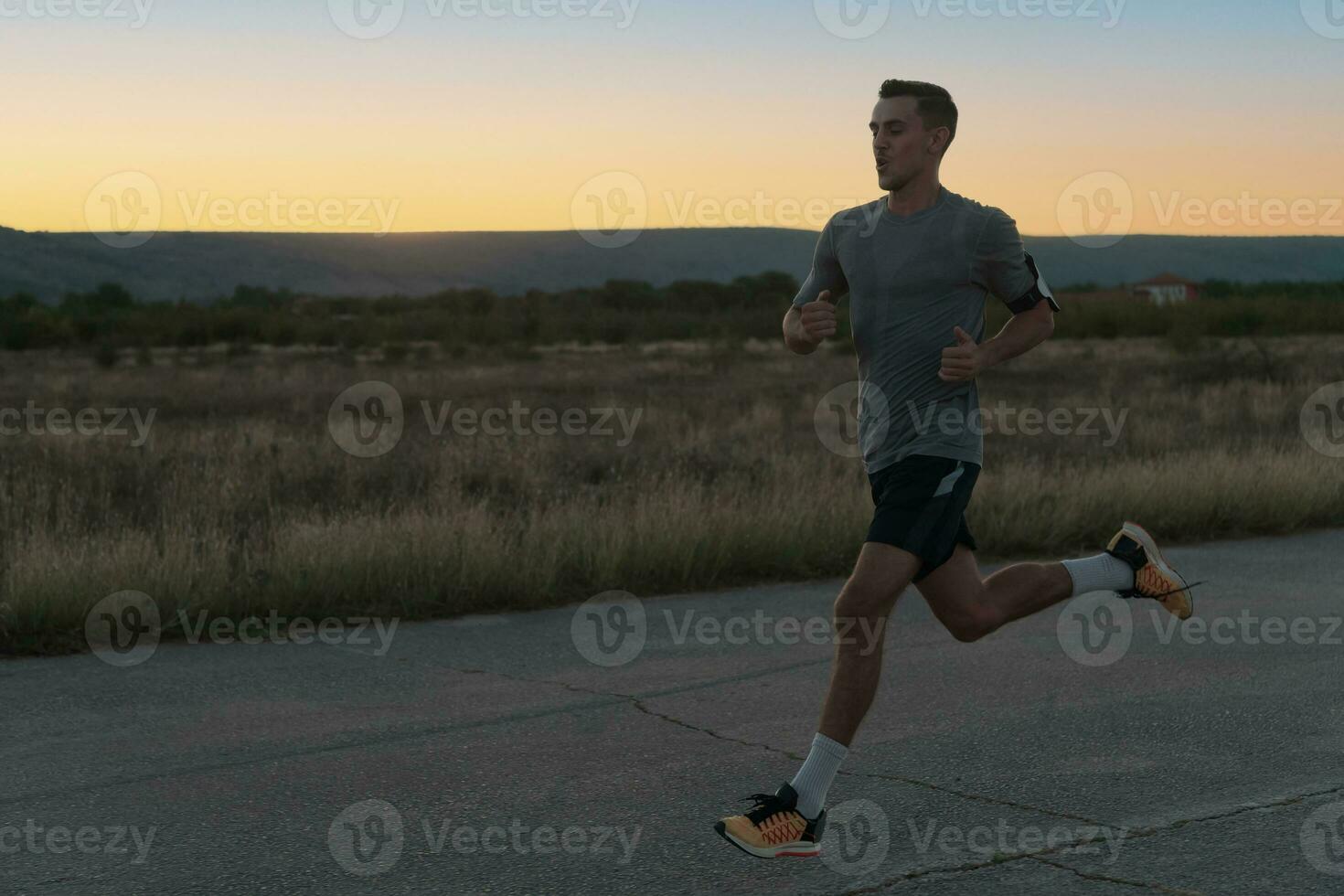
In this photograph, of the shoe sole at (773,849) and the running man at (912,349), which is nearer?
the shoe sole at (773,849)

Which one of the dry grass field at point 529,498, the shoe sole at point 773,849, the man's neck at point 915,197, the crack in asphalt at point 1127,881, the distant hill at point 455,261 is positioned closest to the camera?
the crack in asphalt at point 1127,881

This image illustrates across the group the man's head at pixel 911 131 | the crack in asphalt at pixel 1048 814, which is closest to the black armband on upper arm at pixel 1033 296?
the man's head at pixel 911 131

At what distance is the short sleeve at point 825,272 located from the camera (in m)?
4.73

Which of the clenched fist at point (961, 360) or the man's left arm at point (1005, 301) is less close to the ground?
the man's left arm at point (1005, 301)

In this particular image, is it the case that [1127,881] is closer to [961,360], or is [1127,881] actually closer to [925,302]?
[961,360]

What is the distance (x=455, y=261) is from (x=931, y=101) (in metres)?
137

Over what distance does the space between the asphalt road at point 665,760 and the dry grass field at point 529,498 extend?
700 millimetres

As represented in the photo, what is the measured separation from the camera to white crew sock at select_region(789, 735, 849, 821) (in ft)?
14.0

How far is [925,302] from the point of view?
4492mm

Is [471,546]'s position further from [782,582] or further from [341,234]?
[341,234]

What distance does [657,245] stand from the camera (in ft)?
477

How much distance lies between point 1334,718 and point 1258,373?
29.3 m

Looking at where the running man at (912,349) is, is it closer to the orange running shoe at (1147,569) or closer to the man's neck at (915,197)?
the man's neck at (915,197)

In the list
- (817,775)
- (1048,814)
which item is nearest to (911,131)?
(817,775)
